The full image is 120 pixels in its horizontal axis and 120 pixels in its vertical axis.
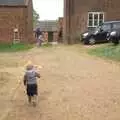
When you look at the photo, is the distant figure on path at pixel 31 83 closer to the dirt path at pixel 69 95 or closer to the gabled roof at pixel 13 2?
the dirt path at pixel 69 95

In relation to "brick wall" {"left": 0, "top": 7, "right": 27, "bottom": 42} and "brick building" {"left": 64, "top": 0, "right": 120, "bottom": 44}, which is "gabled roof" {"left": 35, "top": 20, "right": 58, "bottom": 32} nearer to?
"brick wall" {"left": 0, "top": 7, "right": 27, "bottom": 42}

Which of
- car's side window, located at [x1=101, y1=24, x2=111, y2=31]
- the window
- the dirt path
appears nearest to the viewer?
the dirt path

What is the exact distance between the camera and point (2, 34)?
50000mm

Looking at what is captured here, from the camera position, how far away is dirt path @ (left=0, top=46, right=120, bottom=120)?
12977 millimetres

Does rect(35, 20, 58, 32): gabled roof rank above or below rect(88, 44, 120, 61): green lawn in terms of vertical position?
below

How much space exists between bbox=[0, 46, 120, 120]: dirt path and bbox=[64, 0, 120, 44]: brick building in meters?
21.4

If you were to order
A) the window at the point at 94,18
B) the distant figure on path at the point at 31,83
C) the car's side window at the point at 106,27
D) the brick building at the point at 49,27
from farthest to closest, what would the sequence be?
the brick building at the point at 49,27 → the window at the point at 94,18 → the car's side window at the point at 106,27 → the distant figure on path at the point at 31,83

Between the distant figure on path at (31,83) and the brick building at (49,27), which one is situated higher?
the distant figure on path at (31,83)

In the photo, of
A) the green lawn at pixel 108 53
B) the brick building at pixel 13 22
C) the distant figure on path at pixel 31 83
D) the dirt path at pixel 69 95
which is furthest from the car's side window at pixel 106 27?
the distant figure on path at pixel 31 83

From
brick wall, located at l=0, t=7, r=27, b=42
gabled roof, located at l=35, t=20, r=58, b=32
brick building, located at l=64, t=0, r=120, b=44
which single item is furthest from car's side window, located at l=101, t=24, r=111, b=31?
gabled roof, located at l=35, t=20, r=58, b=32

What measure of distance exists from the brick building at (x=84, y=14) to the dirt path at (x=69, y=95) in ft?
70.2

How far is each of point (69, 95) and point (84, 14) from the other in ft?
99.0

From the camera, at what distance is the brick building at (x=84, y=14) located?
45344 millimetres

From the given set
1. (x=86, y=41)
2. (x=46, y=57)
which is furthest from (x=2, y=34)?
(x=46, y=57)
